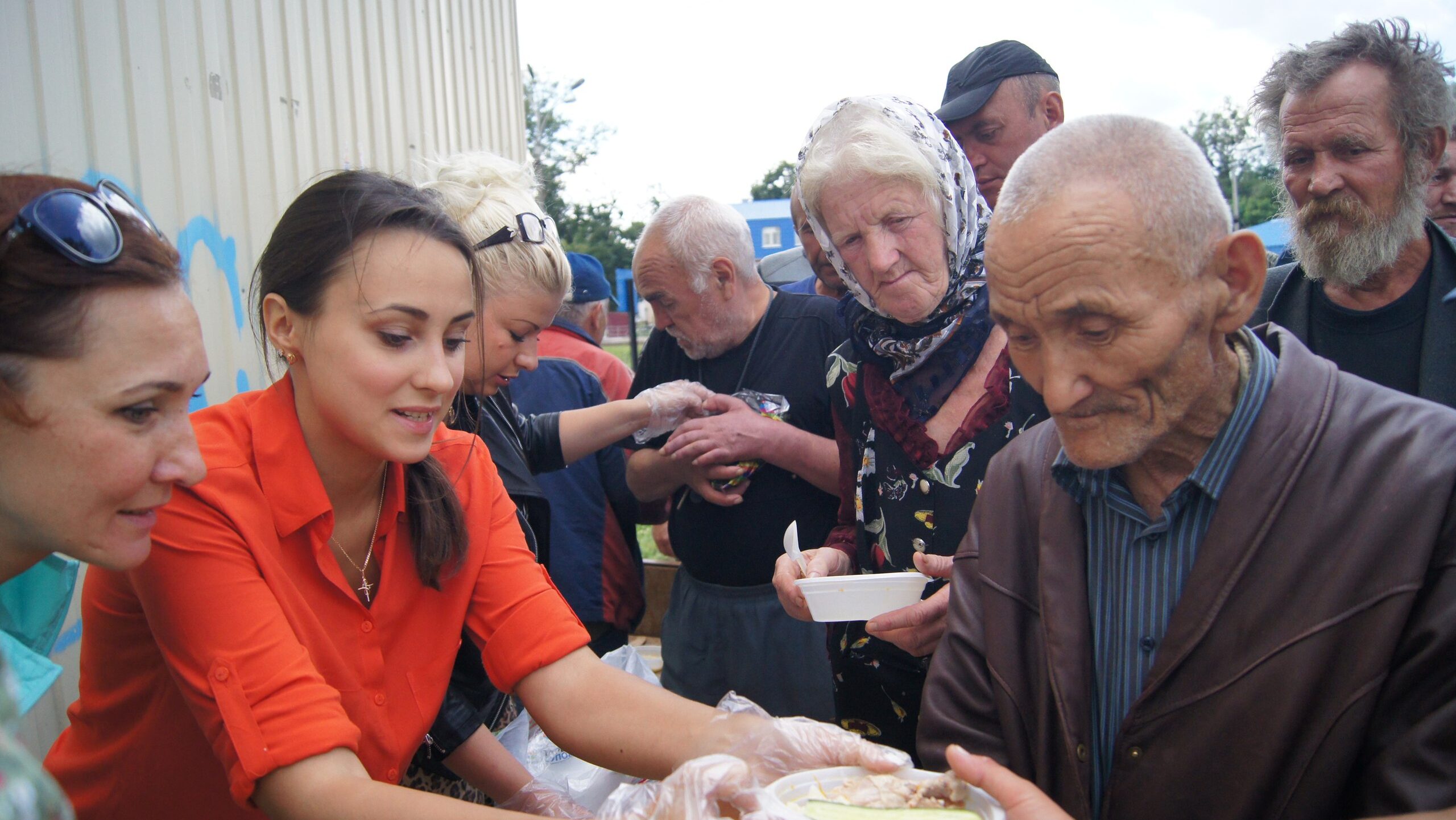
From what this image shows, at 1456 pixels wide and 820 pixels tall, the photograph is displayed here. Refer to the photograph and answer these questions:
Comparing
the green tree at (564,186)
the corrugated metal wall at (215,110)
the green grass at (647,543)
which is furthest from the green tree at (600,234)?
the corrugated metal wall at (215,110)

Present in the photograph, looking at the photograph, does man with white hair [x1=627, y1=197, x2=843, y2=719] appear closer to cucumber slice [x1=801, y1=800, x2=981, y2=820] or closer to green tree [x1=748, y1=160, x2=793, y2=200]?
cucumber slice [x1=801, y1=800, x2=981, y2=820]

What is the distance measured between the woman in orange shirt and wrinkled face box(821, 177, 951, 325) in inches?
40.8

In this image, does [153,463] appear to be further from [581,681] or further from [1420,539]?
[1420,539]

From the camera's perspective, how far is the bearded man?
2740 millimetres

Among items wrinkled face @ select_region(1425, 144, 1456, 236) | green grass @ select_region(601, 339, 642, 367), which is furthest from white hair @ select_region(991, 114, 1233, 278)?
green grass @ select_region(601, 339, 642, 367)

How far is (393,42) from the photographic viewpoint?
4.42 meters

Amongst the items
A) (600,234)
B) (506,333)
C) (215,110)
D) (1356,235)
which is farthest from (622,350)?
(1356,235)

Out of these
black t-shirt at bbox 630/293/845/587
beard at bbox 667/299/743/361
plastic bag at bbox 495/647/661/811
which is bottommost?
plastic bag at bbox 495/647/661/811

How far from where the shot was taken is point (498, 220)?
2.74 metres

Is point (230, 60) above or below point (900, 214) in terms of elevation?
above

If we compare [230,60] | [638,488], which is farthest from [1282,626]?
[230,60]

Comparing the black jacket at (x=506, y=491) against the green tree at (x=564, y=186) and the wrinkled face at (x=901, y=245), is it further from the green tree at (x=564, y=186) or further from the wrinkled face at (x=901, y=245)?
the green tree at (x=564, y=186)

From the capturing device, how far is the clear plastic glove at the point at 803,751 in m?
1.44

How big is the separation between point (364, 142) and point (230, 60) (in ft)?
3.46
